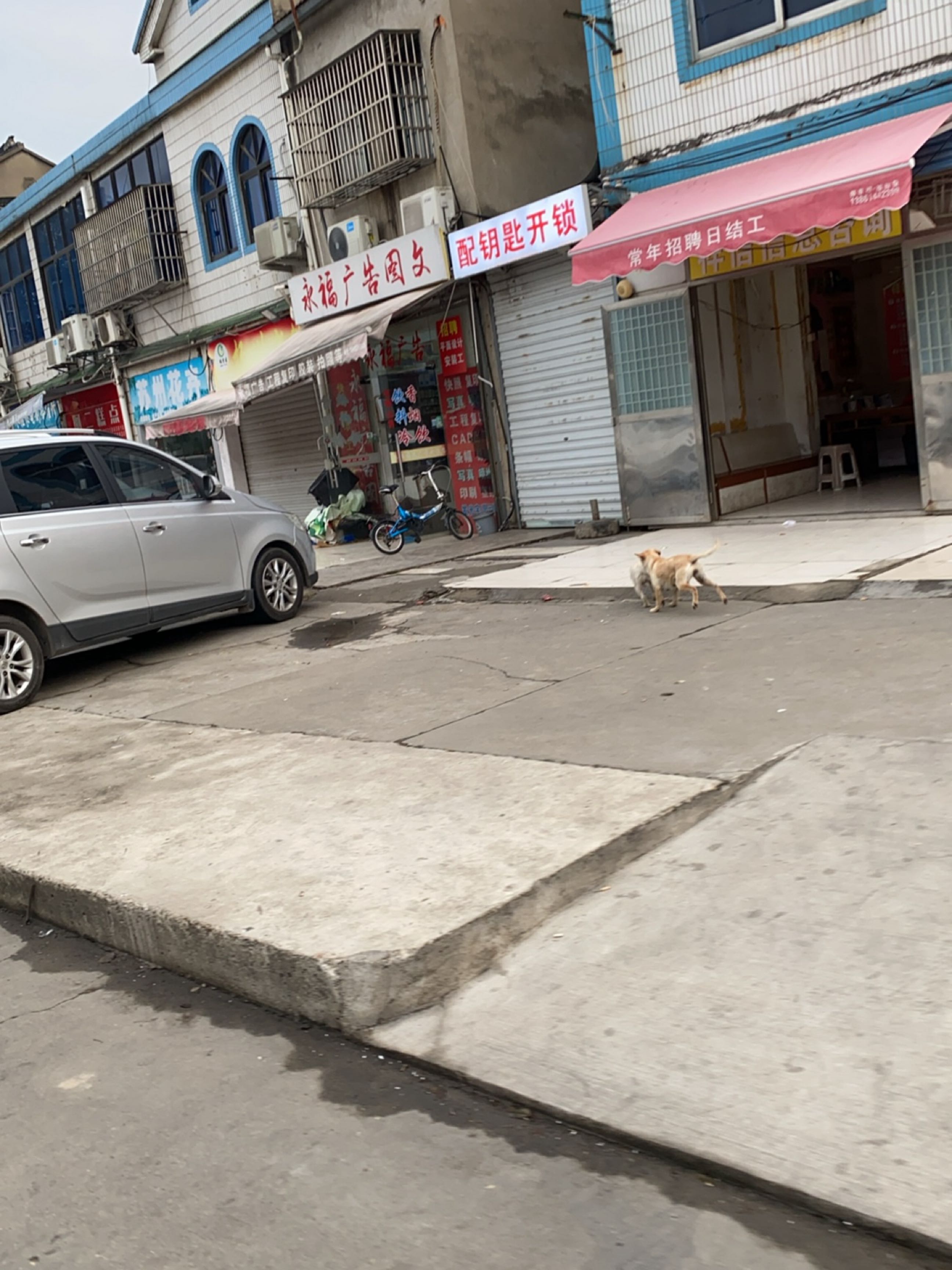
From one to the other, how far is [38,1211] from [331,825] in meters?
1.99

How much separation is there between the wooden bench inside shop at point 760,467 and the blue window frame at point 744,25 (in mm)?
3646

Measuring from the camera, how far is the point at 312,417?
1873cm

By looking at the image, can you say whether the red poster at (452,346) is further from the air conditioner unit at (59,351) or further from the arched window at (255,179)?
the air conditioner unit at (59,351)

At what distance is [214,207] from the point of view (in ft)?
63.4

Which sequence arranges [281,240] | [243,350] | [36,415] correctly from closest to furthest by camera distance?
[281,240]
[243,350]
[36,415]

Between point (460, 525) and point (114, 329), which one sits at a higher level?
point (114, 329)

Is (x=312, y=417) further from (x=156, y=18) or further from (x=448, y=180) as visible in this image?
(x=156, y=18)

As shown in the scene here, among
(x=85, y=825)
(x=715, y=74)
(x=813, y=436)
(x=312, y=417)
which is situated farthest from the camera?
(x=312, y=417)

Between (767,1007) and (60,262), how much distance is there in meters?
25.2

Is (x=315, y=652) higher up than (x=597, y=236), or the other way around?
(x=597, y=236)

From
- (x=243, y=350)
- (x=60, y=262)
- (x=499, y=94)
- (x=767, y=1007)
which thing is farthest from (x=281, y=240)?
(x=767, y=1007)

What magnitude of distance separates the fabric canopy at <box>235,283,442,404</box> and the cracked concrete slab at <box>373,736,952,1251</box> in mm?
10975

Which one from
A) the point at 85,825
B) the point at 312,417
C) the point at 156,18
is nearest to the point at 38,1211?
the point at 85,825

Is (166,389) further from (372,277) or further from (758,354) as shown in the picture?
(758,354)
